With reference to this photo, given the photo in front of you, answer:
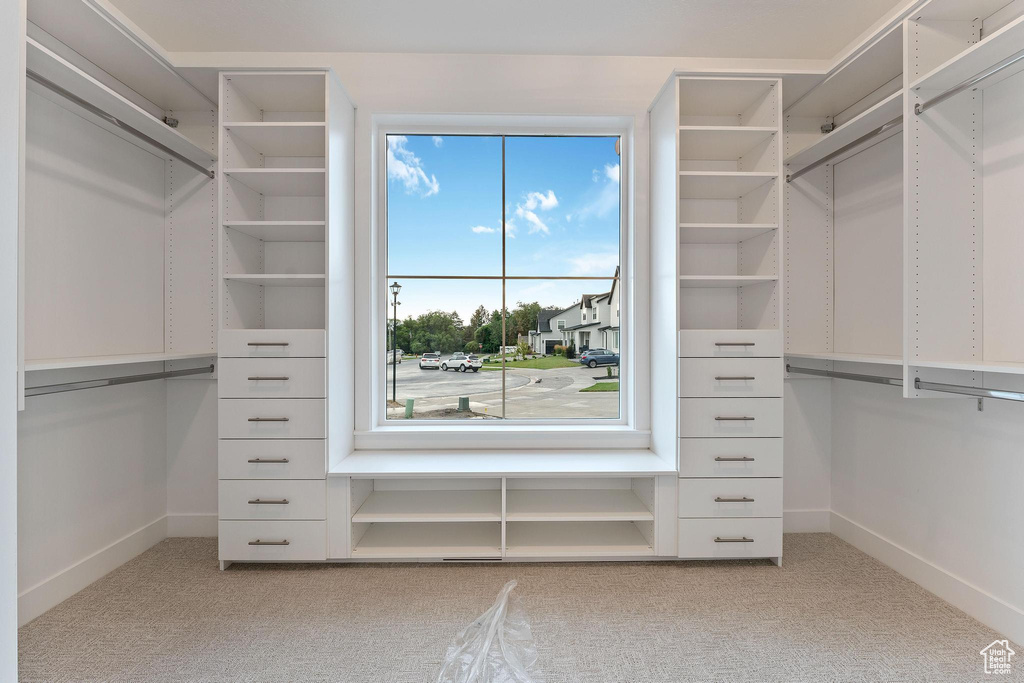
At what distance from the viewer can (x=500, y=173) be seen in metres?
3.05

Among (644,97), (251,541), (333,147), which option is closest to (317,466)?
(251,541)

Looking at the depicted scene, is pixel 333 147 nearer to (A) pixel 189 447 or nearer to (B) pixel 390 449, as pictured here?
(B) pixel 390 449

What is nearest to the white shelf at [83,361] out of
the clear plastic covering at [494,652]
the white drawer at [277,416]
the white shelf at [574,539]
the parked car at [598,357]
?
the white drawer at [277,416]

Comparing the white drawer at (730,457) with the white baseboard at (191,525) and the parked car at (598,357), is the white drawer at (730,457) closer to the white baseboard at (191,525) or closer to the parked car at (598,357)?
the parked car at (598,357)

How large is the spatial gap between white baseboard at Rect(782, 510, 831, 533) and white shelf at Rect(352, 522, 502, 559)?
172cm

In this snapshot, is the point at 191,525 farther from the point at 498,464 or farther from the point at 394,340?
the point at 498,464

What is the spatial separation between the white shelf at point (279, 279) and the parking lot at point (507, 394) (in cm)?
71

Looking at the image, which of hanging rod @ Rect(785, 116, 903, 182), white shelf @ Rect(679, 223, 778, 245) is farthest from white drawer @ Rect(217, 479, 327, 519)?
hanging rod @ Rect(785, 116, 903, 182)

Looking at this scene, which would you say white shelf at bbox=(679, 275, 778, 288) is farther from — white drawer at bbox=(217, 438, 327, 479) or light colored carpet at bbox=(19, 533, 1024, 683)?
white drawer at bbox=(217, 438, 327, 479)

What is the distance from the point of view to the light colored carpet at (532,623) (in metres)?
1.75

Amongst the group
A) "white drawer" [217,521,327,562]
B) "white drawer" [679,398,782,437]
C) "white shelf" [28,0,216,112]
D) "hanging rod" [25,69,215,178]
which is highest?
"white shelf" [28,0,216,112]

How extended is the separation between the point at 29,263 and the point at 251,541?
4.99 feet

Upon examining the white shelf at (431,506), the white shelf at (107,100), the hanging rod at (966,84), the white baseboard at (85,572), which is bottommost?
the white baseboard at (85,572)

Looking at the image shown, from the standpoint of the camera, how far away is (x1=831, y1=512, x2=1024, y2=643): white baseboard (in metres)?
1.92
